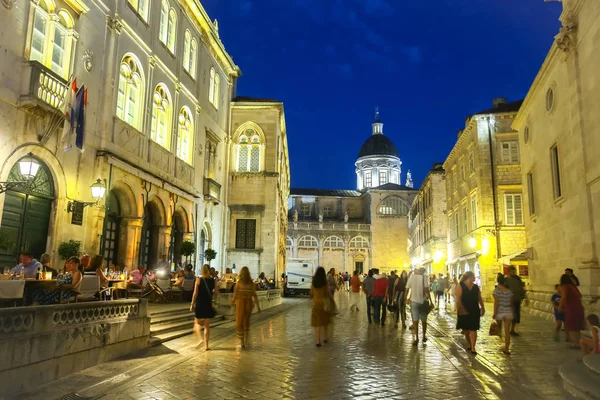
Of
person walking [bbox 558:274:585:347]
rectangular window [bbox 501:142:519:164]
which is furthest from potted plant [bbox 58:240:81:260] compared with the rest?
rectangular window [bbox 501:142:519:164]

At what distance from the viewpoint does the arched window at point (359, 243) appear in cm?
7293

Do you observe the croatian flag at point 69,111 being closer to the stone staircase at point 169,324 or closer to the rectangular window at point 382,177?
the stone staircase at point 169,324

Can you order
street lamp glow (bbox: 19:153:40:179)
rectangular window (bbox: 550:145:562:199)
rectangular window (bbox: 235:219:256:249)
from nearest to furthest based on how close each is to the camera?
street lamp glow (bbox: 19:153:40:179)
rectangular window (bbox: 550:145:562:199)
rectangular window (bbox: 235:219:256:249)

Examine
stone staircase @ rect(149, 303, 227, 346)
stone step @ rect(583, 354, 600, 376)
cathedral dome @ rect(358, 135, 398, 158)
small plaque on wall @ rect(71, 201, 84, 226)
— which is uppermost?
cathedral dome @ rect(358, 135, 398, 158)

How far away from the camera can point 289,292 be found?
3906 cm

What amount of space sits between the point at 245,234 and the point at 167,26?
1399cm

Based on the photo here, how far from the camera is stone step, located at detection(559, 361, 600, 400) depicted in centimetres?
588

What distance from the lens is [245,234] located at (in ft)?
102

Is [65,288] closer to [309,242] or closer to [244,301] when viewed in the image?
[244,301]

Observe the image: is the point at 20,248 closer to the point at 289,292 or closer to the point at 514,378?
the point at 514,378

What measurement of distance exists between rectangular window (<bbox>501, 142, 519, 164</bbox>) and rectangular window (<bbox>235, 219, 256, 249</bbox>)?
16.1 metres

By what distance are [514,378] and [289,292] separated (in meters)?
32.4

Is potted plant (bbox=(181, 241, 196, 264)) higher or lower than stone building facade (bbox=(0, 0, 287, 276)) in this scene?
lower

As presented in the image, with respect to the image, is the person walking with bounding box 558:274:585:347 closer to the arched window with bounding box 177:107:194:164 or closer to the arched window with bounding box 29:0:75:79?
the arched window with bounding box 29:0:75:79
